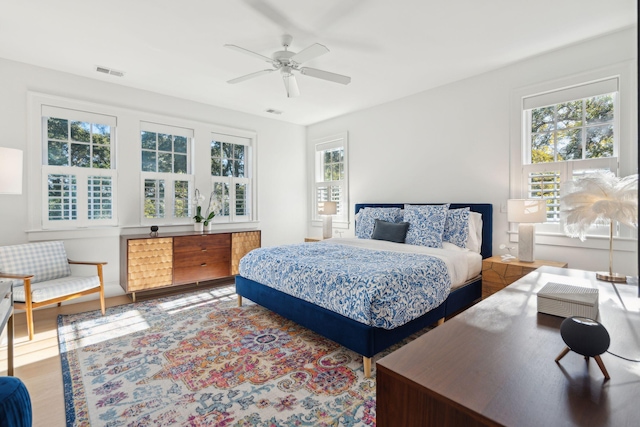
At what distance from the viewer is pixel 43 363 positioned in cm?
246

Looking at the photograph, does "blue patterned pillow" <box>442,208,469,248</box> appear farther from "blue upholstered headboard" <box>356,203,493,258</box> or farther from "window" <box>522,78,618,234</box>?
"window" <box>522,78,618,234</box>

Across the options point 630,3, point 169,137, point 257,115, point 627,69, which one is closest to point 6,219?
point 169,137

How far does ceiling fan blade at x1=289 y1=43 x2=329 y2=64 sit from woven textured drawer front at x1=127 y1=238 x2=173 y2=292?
289 cm

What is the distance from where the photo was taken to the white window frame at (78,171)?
3.71 metres

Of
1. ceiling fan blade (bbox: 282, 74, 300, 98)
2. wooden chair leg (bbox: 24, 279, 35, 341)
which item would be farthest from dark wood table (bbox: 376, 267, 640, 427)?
wooden chair leg (bbox: 24, 279, 35, 341)

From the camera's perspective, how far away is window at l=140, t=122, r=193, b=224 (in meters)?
4.48

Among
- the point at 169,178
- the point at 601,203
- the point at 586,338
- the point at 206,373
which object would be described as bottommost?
the point at 206,373

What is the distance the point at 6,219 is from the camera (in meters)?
3.48

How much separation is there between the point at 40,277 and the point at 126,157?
177cm

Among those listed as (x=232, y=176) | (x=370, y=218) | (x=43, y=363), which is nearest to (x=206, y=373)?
(x=43, y=363)

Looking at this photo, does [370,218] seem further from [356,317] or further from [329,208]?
[356,317]

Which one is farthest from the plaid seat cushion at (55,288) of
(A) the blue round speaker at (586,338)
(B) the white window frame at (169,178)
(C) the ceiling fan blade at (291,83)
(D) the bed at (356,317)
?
(A) the blue round speaker at (586,338)

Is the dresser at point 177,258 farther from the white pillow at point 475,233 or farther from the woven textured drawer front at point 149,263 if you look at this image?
the white pillow at point 475,233

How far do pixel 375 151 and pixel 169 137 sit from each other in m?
3.26
